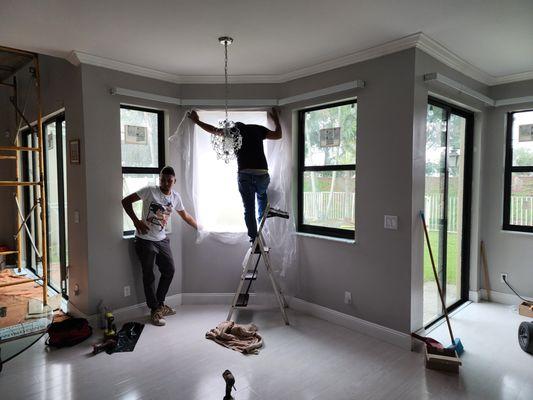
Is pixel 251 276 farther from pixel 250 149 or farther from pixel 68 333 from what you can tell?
pixel 68 333

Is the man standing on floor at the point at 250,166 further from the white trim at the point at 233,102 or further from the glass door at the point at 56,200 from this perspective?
the glass door at the point at 56,200

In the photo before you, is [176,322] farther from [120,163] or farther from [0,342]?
[120,163]

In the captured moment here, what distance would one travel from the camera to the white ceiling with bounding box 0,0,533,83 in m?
2.33

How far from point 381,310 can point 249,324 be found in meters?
1.28

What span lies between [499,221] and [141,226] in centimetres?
410

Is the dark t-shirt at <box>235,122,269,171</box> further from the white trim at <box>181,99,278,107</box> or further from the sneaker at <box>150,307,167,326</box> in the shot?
the sneaker at <box>150,307,167,326</box>

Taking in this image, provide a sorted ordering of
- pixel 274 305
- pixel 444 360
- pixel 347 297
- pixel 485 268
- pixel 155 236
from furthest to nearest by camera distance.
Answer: pixel 485 268, pixel 274 305, pixel 155 236, pixel 347 297, pixel 444 360

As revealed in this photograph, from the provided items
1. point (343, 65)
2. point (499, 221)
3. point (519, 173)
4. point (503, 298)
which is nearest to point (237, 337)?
point (343, 65)

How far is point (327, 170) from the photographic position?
3.67m

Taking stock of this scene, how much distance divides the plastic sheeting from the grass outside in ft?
4.43

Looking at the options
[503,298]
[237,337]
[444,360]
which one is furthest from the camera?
[503,298]

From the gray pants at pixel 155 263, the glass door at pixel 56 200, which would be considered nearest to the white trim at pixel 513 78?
the gray pants at pixel 155 263

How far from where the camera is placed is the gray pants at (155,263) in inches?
138

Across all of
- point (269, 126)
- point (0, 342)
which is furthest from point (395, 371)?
point (0, 342)
